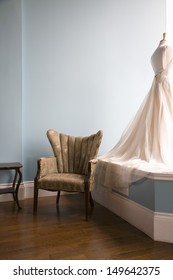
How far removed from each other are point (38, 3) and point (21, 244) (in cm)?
313

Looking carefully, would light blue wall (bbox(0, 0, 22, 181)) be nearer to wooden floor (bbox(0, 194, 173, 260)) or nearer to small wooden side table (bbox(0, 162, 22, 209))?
small wooden side table (bbox(0, 162, 22, 209))

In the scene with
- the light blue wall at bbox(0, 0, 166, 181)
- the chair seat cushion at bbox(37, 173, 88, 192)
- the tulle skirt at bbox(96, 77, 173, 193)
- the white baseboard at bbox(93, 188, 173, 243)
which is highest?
the light blue wall at bbox(0, 0, 166, 181)

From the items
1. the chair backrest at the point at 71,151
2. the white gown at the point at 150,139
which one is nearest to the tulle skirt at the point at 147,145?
the white gown at the point at 150,139

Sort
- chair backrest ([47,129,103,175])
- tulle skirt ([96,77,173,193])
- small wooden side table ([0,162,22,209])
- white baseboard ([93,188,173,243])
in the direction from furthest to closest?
chair backrest ([47,129,103,175])
small wooden side table ([0,162,22,209])
tulle skirt ([96,77,173,193])
white baseboard ([93,188,173,243])

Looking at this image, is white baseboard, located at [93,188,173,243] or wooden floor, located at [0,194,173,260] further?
white baseboard, located at [93,188,173,243]

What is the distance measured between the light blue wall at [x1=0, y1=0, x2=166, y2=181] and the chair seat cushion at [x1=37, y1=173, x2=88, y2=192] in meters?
0.82

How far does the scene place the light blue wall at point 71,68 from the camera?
10.6ft

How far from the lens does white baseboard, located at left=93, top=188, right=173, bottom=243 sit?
6.70ft

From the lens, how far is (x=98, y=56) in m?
3.75

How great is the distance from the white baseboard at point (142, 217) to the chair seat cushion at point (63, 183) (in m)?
0.48

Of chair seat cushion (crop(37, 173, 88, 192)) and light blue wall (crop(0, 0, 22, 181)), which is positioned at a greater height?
light blue wall (crop(0, 0, 22, 181))

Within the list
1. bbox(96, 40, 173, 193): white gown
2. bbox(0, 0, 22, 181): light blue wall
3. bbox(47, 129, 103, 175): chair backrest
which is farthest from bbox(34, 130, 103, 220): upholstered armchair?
bbox(0, 0, 22, 181): light blue wall

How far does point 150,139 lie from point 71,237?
4.13ft

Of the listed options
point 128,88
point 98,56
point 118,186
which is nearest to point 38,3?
point 98,56
